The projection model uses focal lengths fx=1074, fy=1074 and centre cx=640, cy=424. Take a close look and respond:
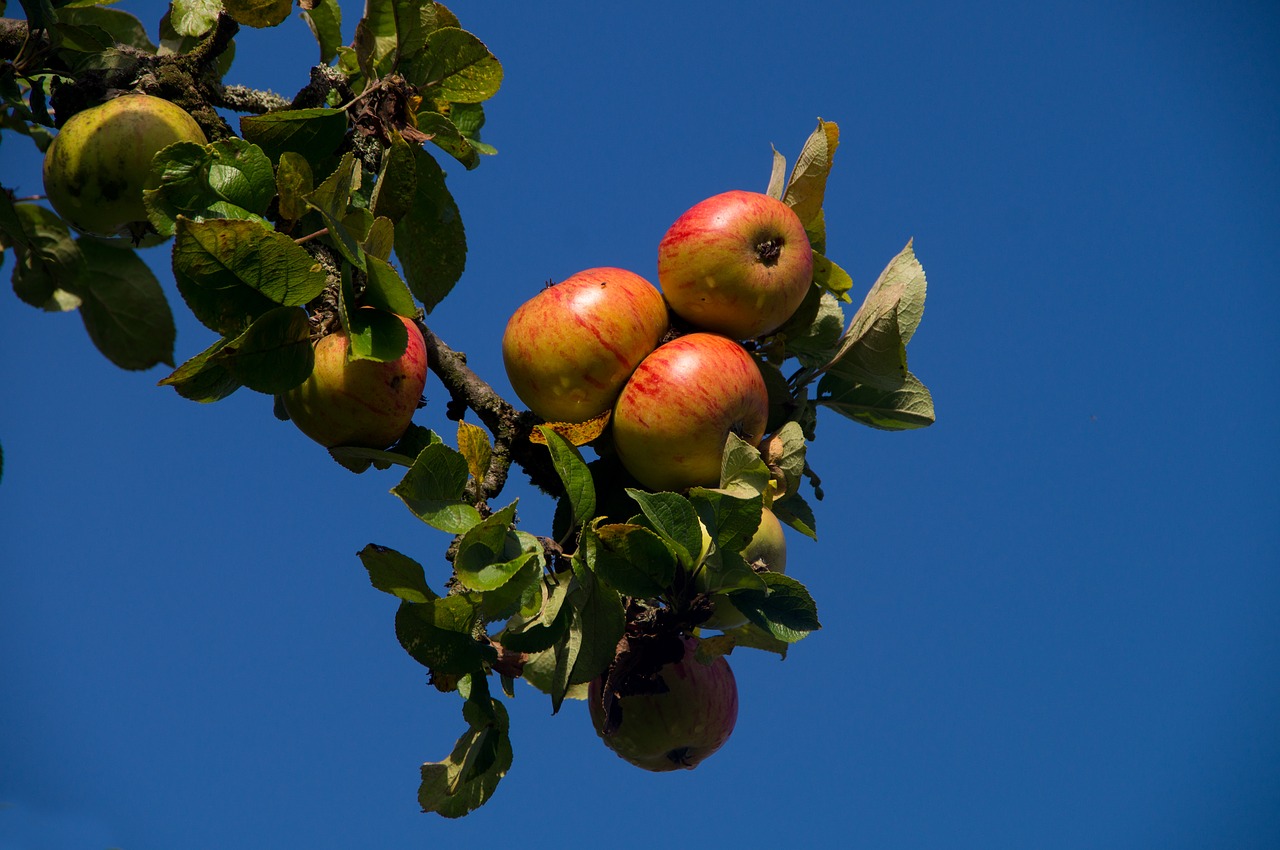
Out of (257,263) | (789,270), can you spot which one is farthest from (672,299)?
(257,263)

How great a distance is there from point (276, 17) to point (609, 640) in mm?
1464

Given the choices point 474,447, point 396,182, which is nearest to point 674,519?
point 474,447

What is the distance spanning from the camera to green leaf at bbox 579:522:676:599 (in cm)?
185

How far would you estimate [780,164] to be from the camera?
8.48 feet

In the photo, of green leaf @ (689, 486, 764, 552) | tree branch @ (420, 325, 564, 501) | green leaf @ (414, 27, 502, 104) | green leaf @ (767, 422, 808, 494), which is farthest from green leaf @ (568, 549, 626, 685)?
green leaf @ (414, 27, 502, 104)

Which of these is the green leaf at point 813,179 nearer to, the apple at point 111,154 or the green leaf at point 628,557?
the green leaf at point 628,557

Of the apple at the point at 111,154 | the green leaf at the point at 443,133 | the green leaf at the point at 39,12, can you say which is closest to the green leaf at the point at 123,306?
the apple at the point at 111,154

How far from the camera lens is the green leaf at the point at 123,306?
A: 3004 mm

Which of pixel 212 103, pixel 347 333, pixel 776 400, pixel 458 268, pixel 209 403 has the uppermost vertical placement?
pixel 212 103

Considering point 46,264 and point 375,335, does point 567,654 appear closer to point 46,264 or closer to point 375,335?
point 375,335

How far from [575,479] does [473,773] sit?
636 mm

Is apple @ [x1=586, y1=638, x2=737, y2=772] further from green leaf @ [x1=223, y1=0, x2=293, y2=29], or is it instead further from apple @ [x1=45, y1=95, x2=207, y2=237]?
green leaf @ [x1=223, y1=0, x2=293, y2=29]

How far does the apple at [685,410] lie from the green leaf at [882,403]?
1.13ft

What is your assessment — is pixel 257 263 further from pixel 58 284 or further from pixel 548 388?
pixel 58 284
